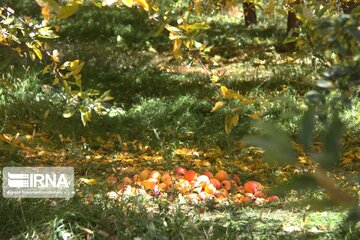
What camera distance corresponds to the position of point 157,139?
5.30 m

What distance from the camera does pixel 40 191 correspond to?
2695 millimetres

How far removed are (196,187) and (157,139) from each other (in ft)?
6.41

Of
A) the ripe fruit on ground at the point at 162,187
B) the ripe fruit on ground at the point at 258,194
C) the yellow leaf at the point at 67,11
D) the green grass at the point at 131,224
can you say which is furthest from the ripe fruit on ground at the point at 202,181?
the yellow leaf at the point at 67,11

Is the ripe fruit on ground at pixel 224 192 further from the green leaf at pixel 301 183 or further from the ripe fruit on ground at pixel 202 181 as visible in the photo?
the green leaf at pixel 301 183

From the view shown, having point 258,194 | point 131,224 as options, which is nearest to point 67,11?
point 131,224

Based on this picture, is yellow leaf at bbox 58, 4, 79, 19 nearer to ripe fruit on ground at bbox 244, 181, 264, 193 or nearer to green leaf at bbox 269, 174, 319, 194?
green leaf at bbox 269, 174, 319, 194

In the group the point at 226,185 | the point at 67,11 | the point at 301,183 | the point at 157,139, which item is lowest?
the point at 226,185

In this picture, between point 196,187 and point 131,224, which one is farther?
point 196,187

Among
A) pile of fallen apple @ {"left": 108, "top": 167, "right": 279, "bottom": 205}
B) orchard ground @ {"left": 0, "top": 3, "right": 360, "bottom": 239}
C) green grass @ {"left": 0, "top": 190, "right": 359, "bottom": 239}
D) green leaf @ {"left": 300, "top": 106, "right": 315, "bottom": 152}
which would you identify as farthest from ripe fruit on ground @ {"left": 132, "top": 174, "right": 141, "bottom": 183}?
green leaf @ {"left": 300, "top": 106, "right": 315, "bottom": 152}

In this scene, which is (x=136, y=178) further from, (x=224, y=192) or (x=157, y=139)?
(x=157, y=139)

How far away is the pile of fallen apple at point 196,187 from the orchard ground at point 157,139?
72mm
